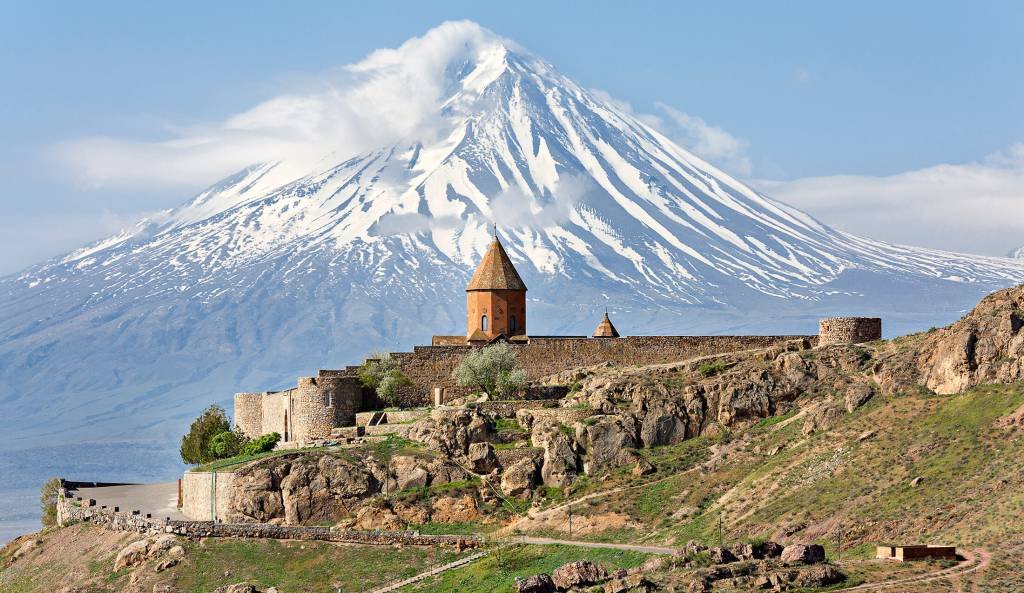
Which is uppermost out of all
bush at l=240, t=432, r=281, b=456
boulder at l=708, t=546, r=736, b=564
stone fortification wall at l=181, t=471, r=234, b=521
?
bush at l=240, t=432, r=281, b=456

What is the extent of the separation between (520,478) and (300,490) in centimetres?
749

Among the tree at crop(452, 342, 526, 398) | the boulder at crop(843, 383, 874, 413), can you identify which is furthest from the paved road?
the boulder at crop(843, 383, 874, 413)

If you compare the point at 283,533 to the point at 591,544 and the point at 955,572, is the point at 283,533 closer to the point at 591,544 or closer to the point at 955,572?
the point at 591,544

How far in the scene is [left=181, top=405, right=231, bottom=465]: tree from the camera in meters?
69.4

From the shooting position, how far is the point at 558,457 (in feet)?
186

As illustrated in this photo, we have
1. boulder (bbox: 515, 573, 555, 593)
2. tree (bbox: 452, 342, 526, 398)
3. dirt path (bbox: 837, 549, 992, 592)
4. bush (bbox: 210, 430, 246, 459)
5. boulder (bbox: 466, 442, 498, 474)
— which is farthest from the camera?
bush (bbox: 210, 430, 246, 459)

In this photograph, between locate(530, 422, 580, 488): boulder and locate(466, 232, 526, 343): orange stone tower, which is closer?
locate(530, 422, 580, 488): boulder

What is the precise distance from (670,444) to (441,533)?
9.28 m

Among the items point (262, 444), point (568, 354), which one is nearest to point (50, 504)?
point (262, 444)

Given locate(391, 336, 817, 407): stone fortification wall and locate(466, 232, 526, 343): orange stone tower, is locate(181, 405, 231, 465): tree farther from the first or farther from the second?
locate(466, 232, 526, 343): orange stone tower

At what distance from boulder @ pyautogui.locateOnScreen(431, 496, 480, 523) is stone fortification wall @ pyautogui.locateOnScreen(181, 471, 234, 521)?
7256mm

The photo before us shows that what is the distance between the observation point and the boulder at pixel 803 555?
38500 mm

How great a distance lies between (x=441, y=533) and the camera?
53406mm

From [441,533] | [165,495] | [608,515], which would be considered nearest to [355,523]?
[441,533]
